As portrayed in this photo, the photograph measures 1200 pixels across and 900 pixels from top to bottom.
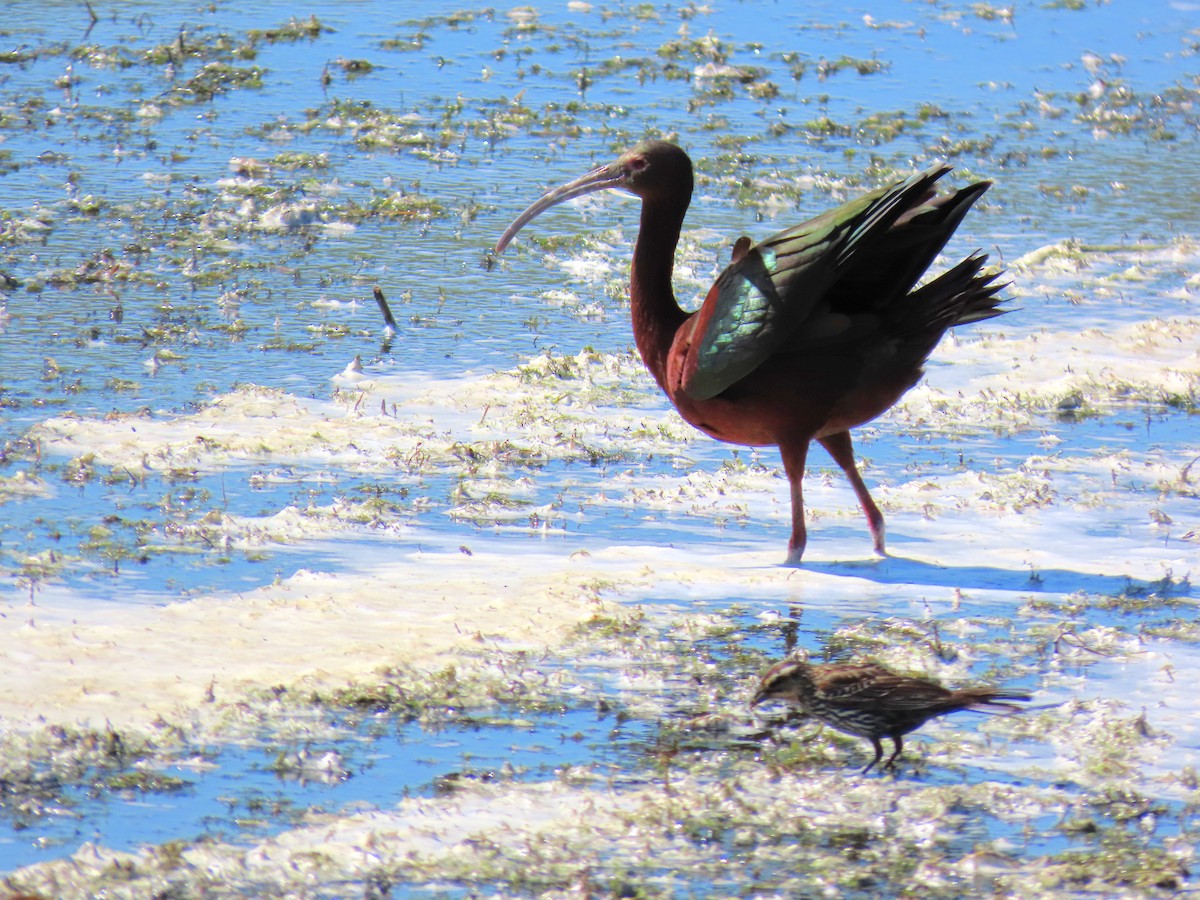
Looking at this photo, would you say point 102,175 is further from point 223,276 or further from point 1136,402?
point 1136,402

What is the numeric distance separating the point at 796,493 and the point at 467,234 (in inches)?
186

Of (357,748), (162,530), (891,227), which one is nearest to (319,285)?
(162,530)

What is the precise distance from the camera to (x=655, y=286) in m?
6.61

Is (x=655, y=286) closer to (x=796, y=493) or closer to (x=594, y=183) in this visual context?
(x=594, y=183)

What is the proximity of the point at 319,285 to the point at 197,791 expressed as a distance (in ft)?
17.7

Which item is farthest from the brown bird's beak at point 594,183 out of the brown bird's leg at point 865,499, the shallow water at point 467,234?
the brown bird's leg at point 865,499

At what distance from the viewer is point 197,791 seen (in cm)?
436

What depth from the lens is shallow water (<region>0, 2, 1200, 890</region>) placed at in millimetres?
6031

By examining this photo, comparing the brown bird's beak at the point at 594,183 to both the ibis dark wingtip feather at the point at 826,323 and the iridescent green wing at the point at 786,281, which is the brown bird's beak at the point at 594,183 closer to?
the ibis dark wingtip feather at the point at 826,323

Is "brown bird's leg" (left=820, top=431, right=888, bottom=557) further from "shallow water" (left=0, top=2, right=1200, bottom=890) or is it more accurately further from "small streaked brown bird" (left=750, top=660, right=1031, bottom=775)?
"small streaked brown bird" (left=750, top=660, right=1031, bottom=775)

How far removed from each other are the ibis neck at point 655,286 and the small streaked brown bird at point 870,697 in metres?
2.12

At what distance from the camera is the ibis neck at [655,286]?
6.55 meters

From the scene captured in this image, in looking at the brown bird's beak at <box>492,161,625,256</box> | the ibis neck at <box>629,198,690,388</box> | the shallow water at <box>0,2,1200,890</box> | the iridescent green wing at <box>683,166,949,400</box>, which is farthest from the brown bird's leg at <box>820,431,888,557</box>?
the brown bird's beak at <box>492,161,625,256</box>

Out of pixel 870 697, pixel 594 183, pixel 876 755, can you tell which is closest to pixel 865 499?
pixel 594 183
